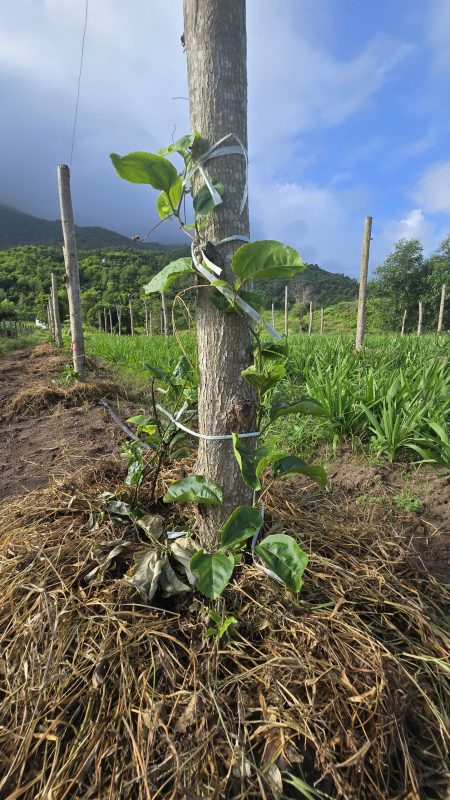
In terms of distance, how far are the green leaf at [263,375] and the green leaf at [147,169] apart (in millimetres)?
503

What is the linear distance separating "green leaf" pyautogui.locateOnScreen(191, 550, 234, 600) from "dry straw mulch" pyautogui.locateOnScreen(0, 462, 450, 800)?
0.15m

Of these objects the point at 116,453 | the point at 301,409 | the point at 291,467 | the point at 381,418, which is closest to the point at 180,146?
the point at 301,409

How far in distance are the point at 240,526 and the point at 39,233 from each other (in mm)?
94008

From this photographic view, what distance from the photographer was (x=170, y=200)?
948 mm

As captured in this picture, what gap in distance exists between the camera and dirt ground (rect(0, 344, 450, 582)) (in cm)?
173

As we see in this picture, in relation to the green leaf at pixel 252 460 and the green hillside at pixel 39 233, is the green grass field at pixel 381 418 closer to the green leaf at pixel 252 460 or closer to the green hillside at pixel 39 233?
the green leaf at pixel 252 460

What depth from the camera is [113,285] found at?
101 feet

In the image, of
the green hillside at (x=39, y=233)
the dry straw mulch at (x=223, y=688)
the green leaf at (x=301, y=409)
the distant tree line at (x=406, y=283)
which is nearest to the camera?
the dry straw mulch at (x=223, y=688)

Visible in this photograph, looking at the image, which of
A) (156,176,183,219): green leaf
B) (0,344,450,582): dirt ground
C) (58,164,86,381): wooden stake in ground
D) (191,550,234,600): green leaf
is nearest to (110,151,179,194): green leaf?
(156,176,183,219): green leaf

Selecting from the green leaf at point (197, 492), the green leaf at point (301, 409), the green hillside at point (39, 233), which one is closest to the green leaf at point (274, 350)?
the green leaf at point (301, 409)

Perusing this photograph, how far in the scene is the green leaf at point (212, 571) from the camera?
2.66 ft

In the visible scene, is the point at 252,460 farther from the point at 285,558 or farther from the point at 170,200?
the point at 170,200

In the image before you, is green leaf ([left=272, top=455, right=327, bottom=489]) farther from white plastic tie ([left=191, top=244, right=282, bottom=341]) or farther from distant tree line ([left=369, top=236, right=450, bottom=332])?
distant tree line ([left=369, top=236, right=450, bottom=332])

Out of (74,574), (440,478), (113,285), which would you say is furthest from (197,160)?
(113,285)
